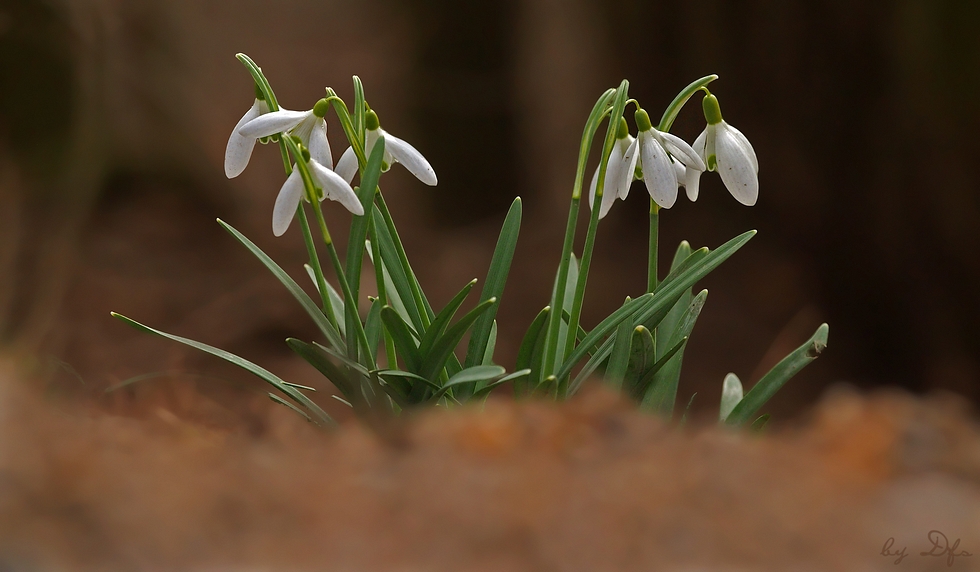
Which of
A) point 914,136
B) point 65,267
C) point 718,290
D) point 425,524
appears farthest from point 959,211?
point 65,267

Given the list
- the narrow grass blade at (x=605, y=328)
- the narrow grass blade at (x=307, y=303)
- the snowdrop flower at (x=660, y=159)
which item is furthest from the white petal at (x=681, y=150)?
the narrow grass blade at (x=307, y=303)

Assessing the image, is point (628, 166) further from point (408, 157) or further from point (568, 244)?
point (408, 157)

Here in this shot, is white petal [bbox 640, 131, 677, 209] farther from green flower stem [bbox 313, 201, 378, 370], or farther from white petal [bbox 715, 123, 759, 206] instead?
green flower stem [bbox 313, 201, 378, 370]

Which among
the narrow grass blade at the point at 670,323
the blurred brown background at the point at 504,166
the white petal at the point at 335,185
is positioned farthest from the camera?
the blurred brown background at the point at 504,166

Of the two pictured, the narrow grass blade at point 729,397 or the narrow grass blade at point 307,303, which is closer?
the narrow grass blade at point 307,303

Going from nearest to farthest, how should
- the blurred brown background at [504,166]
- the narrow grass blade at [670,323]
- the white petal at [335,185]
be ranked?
the white petal at [335,185]
the narrow grass blade at [670,323]
the blurred brown background at [504,166]

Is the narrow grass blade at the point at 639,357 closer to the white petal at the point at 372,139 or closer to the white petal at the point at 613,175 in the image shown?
the white petal at the point at 613,175
